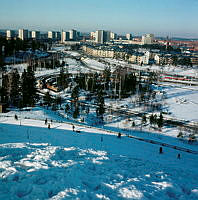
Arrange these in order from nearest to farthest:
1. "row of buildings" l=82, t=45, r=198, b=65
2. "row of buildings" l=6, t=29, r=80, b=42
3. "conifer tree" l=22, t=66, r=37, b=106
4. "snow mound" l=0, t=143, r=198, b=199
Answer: "snow mound" l=0, t=143, r=198, b=199 < "conifer tree" l=22, t=66, r=37, b=106 < "row of buildings" l=82, t=45, r=198, b=65 < "row of buildings" l=6, t=29, r=80, b=42

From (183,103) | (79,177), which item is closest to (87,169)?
(79,177)

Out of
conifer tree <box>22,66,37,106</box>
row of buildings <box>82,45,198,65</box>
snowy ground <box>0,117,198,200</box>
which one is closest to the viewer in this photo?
snowy ground <box>0,117,198,200</box>

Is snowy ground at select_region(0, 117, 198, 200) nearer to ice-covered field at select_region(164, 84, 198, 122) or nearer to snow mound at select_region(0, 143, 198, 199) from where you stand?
snow mound at select_region(0, 143, 198, 199)

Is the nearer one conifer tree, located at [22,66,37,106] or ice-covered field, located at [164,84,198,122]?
conifer tree, located at [22,66,37,106]

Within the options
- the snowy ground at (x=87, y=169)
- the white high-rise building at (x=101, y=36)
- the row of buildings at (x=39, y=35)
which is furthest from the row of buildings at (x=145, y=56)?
the white high-rise building at (x=101, y=36)

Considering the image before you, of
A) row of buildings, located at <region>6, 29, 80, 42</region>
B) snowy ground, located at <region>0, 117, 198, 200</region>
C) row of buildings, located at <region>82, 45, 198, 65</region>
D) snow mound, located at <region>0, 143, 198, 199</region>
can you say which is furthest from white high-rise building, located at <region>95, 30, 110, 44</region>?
snow mound, located at <region>0, 143, 198, 199</region>

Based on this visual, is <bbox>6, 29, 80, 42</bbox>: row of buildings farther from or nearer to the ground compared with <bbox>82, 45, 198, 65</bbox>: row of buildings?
farther from the ground

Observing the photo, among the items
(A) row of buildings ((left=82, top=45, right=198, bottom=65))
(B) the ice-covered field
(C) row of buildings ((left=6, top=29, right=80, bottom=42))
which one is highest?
(C) row of buildings ((left=6, top=29, right=80, bottom=42))

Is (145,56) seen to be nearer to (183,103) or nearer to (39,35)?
(183,103)

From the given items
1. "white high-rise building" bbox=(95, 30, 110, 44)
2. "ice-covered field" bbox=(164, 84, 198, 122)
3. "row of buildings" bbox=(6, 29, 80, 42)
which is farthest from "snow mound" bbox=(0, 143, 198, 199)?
"white high-rise building" bbox=(95, 30, 110, 44)

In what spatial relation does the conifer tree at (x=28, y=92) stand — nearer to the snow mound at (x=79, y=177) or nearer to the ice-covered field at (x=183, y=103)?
the snow mound at (x=79, y=177)
